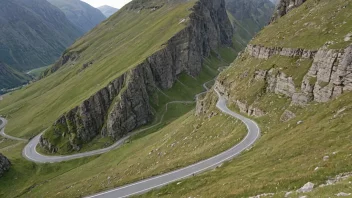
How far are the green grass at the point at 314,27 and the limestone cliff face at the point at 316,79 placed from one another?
2448 mm

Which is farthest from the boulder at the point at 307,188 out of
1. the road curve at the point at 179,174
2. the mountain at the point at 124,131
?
the road curve at the point at 179,174

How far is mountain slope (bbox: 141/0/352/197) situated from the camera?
32.4m

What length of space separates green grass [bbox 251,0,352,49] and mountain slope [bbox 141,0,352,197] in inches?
10.7

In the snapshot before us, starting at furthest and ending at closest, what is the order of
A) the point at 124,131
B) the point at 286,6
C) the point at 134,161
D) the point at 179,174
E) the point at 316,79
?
the point at 124,131, the point at 286,6, the point at 134,161, the point at 316,79, the point at 179,174

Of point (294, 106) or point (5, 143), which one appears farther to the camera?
point (5, 143)

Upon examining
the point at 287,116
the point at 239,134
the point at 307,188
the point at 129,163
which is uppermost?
the point at 307,188

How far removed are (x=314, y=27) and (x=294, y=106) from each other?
1180 inches

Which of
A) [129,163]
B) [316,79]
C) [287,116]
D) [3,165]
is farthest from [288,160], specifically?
[3,165]

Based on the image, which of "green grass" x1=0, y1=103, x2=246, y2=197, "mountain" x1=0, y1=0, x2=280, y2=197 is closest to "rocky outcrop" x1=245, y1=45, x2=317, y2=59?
"mountain" x1=0, y1=0, x2=280, y2=197

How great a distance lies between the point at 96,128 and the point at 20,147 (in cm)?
4225

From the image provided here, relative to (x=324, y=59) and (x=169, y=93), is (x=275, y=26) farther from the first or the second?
(x=169, y=93)

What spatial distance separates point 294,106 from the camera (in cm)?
6241

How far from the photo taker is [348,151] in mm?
32969

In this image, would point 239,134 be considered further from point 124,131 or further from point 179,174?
point 124,131
